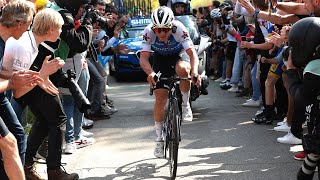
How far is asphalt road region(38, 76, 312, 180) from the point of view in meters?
6.10

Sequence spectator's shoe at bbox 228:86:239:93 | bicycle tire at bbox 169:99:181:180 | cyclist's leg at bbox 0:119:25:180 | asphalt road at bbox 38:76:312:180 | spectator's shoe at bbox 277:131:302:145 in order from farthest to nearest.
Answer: spectator's shoe at bbox 228:86:239:93
spectator's shoe at bbox 277:131:302:145
asphalt road at bbox 38:76:312:180
bicycle tire at bbox 169:99:181:180
cyclist's leg at bbox 0:119:25:180

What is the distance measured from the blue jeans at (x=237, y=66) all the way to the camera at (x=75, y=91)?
7.07 meters

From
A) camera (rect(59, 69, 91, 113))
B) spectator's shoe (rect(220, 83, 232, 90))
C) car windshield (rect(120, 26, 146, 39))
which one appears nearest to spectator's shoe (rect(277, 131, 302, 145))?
camera (rect(59, 69, 91, 113))

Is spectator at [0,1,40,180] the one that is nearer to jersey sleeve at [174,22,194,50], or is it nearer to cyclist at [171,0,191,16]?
jersey sleeve at [174,22,194,50]

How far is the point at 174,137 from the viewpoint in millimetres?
5793

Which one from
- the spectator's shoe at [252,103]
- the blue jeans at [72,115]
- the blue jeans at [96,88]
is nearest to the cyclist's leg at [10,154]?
the blue jeans at [72,115]

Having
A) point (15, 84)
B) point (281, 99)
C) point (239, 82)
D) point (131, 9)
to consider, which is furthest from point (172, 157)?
point (131, 9)

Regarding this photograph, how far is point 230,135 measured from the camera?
798cm

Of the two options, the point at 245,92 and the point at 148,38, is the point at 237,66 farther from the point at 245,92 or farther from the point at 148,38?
the point at 148,38

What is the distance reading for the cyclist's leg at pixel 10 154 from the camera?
14.0ft

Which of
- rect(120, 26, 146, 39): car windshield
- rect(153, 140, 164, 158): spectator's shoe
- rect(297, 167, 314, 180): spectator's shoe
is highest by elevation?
rect(297, 167, 314, 180): spectator's shoe

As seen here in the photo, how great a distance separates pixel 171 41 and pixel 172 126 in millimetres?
1295

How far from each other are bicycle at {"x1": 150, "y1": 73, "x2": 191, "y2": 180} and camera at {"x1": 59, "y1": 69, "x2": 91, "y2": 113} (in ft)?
2.82

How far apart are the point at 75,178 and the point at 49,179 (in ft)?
0.91
